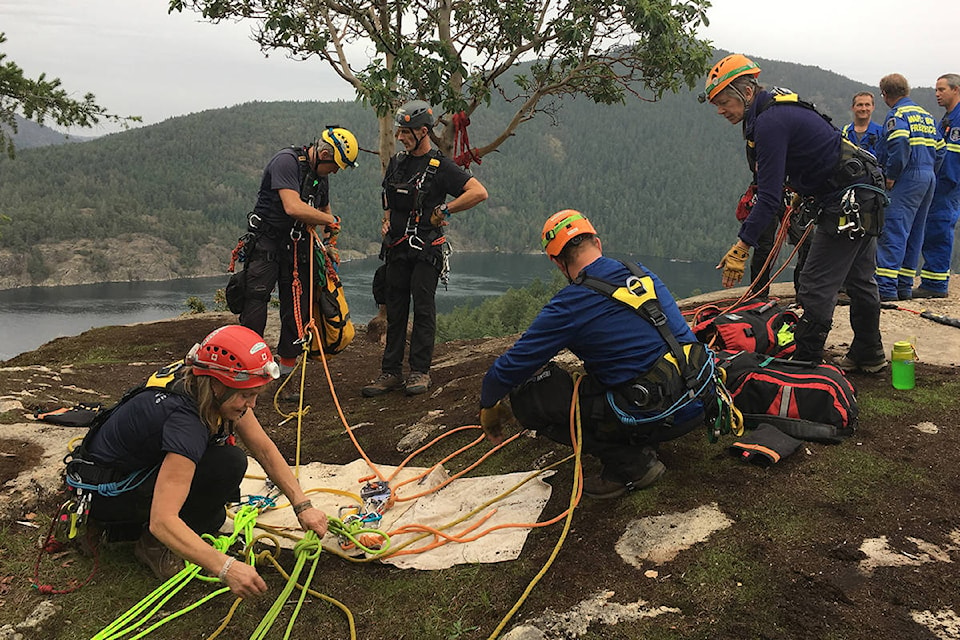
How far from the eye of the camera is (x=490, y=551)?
3520 mm

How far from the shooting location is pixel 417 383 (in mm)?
6629

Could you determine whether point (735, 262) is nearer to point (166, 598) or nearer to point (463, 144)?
point (166, 598)

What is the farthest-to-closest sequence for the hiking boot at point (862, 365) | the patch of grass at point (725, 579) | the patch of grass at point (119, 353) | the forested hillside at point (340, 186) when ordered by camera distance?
the forested hillside at point (340, 186), the patch of grass at point (119, 353), the hiking boot at point (862, 365), the patch of grass at point (725, 579)

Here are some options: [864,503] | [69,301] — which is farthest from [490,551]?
[69,301]

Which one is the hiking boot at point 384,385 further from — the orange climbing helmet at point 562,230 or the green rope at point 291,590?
the orange climbing helmet at point 562,230

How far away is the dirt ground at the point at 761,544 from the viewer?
106 inches

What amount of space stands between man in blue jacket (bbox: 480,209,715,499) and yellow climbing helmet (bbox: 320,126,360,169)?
308 centimetres

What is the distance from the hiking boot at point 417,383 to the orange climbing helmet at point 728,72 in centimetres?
366

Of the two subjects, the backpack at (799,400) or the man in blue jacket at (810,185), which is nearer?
the backpack at (799,400)

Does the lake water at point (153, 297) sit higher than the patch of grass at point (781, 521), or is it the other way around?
the patch of grass at point (781, 521)

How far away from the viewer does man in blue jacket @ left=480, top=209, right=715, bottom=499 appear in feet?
11.2

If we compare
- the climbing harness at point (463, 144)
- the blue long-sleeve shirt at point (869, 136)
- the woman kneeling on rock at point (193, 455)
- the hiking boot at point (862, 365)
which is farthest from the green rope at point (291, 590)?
Answer: the blue long-sleeve shirt at point (869, 136)

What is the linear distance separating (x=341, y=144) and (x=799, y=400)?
4276 millimetres

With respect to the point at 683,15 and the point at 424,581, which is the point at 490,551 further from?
the point at 683,15
